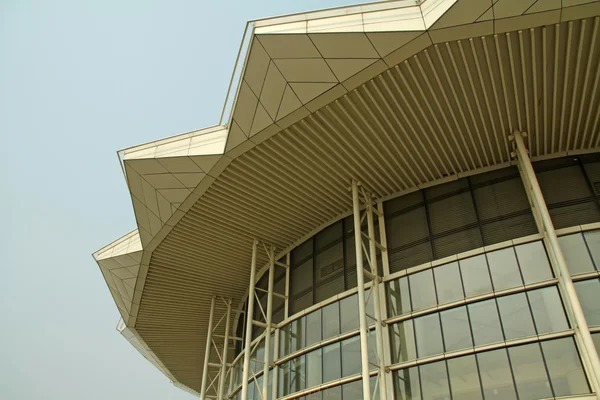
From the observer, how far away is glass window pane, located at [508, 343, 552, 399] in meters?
11.6

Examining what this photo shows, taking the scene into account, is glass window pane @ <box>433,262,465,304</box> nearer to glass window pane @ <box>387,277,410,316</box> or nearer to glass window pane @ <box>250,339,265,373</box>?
glass window pane @ <box>387,277,410,316</box>

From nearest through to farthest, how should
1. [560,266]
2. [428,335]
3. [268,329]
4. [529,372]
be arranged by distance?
1. [560,266]
2. [529,372]
3. [428,335]
4. [268,329]

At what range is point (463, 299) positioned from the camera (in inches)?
538

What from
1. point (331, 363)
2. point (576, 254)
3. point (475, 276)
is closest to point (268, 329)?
point (331, 363)

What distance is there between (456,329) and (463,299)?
2.86 feet

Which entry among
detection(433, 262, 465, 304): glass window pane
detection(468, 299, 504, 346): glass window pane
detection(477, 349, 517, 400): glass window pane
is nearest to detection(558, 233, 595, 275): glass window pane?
detection(468, 299, 504, 346): glass window pane

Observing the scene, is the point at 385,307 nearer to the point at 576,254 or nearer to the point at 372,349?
the point at 372,349

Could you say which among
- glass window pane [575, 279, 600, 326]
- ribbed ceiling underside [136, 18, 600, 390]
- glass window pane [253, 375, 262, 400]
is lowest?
glass window pane [253, 375, 262, 400]

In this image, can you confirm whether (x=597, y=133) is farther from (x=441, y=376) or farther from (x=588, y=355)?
(x=441, y=376)

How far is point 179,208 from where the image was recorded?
16.8 meters

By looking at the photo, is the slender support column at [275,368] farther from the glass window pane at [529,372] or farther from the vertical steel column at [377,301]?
the glass window pane at [529,372]

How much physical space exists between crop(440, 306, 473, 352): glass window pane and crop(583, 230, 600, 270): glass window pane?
11.8ft

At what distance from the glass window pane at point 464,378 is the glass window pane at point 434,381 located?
0.18 metres

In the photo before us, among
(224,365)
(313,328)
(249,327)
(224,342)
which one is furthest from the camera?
(224,342)
